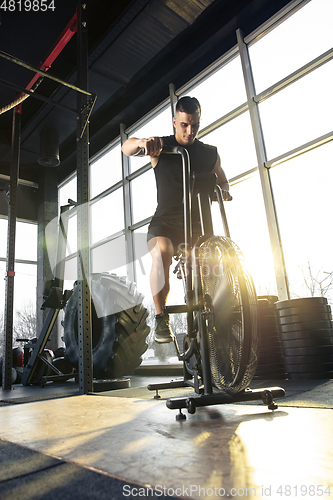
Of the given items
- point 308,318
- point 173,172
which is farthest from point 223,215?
point 308,318

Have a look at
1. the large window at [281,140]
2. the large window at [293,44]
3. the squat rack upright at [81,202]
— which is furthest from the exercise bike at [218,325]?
the large window at [293,44]

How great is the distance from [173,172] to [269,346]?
5.12ft

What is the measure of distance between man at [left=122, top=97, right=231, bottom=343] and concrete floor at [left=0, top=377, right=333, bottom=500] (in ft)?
1.90

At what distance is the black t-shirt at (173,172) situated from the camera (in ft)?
6.22

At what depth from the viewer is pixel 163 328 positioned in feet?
5.69

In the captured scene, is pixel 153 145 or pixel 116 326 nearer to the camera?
pixel 153 145

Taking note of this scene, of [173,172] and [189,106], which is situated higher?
[189,106]

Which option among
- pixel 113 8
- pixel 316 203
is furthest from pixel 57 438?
pixel 113 8

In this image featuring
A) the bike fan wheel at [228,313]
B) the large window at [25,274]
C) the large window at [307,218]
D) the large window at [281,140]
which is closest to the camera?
the bike fan wheel at [228,313]

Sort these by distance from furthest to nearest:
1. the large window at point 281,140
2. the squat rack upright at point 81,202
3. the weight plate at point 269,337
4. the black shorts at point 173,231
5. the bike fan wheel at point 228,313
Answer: the large window at point 281,140, the weight plate at point 269,337, the squat rack upright at point 81,202, the black shorts at point 173,231, the bike fan wheel at point 228,313

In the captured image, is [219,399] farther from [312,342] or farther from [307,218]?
[307,218]

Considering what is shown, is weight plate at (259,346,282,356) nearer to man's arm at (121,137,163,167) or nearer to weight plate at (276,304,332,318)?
weight plate at (276,304,332,318)

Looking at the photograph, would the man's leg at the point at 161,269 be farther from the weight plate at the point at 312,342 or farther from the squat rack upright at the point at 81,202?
the weight plate at the point at 312,342

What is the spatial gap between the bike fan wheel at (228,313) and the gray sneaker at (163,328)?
310 mm
